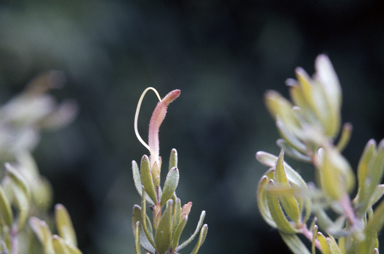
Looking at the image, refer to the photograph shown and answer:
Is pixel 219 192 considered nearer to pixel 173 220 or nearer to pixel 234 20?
pixel 234 20

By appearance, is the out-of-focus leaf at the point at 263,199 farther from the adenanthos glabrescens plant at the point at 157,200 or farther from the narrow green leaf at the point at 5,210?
the narrow green leaf at the point at 5,210

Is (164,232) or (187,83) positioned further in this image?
(187,83)

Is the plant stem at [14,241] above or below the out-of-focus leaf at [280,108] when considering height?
below

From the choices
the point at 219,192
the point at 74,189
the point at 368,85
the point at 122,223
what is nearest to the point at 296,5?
the point at 368,85

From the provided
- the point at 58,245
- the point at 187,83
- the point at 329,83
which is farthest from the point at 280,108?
the point at 187,83

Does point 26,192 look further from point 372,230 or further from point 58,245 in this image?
point 372,230

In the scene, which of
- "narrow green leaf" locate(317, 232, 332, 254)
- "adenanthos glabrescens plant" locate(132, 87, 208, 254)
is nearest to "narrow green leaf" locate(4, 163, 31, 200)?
"adenanthos glabrescens plant" locate(132, 87, 208, 254)

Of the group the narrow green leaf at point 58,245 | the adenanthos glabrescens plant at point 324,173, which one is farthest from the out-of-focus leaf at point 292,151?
the narrow green leaf at point 58,245
